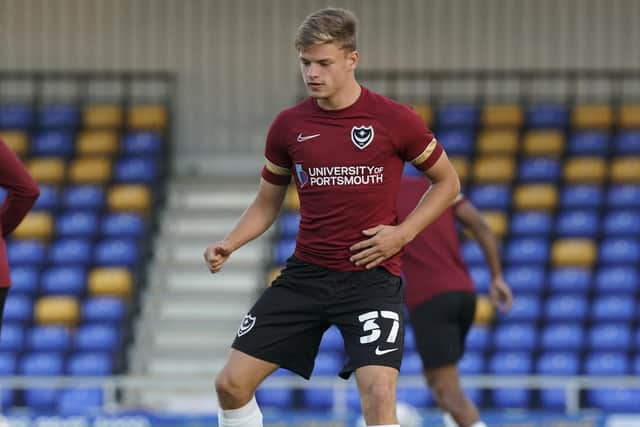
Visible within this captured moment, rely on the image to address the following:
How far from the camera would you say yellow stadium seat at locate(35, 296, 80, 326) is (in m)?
15.6

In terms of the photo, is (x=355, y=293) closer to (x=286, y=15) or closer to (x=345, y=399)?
(x=345, y=399)

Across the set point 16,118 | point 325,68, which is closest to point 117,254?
point 16,118

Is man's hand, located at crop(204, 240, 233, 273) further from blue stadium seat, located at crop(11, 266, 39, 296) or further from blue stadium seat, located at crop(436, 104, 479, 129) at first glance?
blue stadium seat, located at crop(436, 104, 479, 129)

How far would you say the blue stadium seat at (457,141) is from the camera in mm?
16719

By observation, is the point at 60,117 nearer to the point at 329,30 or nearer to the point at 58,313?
the point at 58,313

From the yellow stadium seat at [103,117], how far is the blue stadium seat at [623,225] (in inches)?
235

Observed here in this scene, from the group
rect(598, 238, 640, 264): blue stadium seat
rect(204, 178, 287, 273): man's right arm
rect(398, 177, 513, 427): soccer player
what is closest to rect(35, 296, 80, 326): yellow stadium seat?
rect(598, 238, 640, 264): blue stadium seat

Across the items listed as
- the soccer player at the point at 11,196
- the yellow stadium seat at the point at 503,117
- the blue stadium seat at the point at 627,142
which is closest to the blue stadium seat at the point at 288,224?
the yellow stadium seat at the point at 503,117

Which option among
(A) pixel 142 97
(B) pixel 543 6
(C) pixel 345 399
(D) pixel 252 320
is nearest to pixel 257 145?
(A) pixel 142 97

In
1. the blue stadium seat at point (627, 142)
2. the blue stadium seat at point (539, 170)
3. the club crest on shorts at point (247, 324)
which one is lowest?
the blue stadium seat at point (539, 170)

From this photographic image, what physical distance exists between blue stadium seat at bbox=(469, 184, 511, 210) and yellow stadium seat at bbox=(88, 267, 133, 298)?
382 cm

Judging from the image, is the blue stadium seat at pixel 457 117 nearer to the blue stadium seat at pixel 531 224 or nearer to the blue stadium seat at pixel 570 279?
the blue stadium seat at pixel 531 224

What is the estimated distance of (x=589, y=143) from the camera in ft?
54.6

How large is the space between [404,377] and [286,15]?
6242 millimetres
